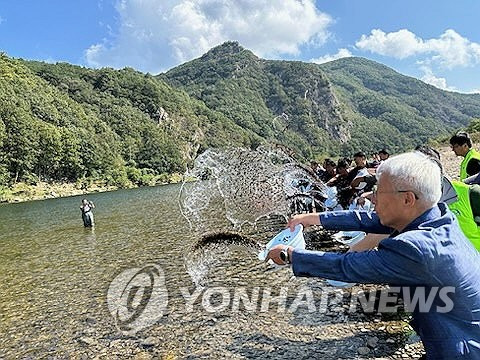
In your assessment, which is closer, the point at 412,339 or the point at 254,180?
the point at 412,339

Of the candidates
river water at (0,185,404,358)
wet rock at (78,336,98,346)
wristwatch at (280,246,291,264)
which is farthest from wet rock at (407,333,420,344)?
wet rock at (78,336,98,346)

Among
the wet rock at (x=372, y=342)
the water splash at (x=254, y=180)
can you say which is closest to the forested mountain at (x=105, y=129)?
the water splash at (x=254, y=180)

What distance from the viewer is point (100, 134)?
5349 inches

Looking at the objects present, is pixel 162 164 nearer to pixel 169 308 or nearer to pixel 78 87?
pixel 78 87

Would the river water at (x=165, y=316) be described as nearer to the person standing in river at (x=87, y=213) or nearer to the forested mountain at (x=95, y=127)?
the person standing in river at (x=87, y=213)

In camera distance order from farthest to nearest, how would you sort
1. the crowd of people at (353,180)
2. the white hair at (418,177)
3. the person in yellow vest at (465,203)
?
the crowd of people at (353,180) → the person in yellow vest at (465,203) → the white hair at (418,177)

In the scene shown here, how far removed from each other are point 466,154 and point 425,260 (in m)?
4.71

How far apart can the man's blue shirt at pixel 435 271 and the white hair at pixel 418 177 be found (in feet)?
0.31

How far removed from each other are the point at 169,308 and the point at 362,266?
7.12 m

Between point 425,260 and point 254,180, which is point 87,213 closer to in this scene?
point 254,180

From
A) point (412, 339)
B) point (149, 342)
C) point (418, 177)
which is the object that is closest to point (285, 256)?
point (418, 177)

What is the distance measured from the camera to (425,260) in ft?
7.30

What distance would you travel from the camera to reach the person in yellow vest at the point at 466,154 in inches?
233

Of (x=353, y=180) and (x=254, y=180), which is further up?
(x=254, y=180)
